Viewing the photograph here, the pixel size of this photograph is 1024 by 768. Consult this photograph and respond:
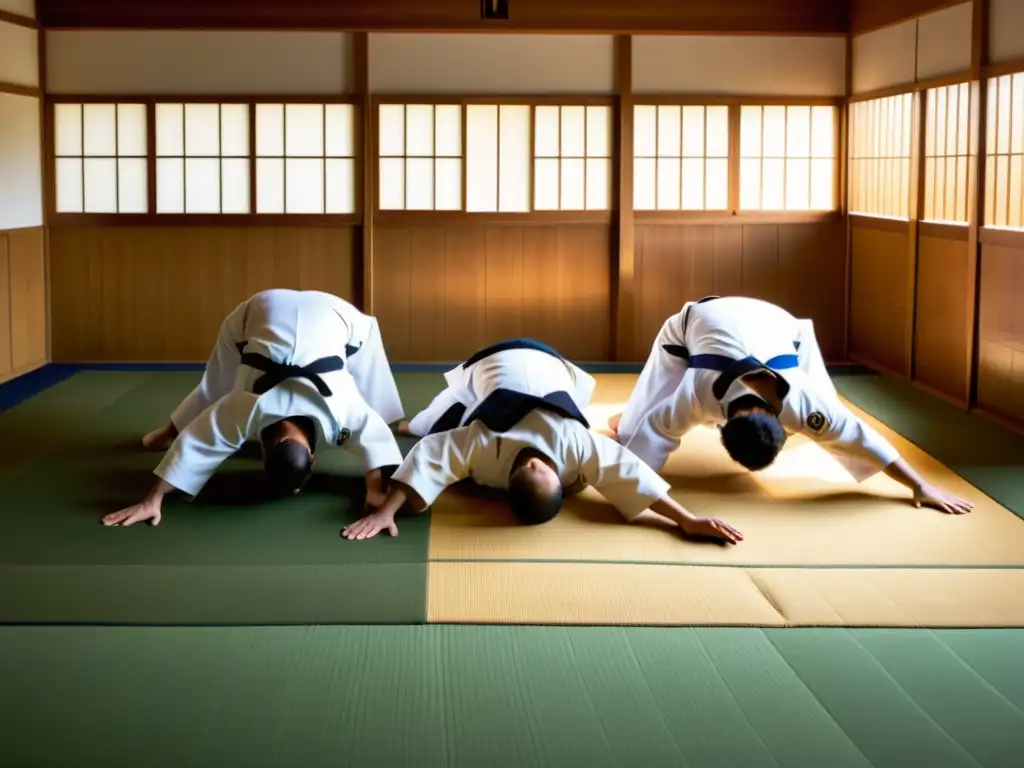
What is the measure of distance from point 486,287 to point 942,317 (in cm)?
293

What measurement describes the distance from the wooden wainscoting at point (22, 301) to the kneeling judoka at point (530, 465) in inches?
160

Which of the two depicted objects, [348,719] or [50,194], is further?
[50,194]

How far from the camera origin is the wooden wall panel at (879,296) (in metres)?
7.85

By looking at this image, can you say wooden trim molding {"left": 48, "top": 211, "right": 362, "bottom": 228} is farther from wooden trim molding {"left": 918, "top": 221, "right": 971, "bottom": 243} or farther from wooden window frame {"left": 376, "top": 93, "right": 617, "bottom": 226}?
wooden trim molding {"left": 918, "top": 221, "right": 971, "bottom": 243}

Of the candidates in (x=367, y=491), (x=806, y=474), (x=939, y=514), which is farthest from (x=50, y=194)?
(x=939, y=514)

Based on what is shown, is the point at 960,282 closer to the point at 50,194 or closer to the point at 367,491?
the point at 367,491

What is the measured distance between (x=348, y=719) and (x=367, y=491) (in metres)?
1.90

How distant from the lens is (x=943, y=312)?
7.24 meters

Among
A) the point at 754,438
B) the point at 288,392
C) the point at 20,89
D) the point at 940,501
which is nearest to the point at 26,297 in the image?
the point at 20,89

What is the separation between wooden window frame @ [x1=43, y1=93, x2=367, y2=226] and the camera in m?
8.45

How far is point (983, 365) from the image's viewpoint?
22.2ft

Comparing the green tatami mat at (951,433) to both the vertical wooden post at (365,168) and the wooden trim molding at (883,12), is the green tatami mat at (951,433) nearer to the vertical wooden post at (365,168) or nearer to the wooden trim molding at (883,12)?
the wooden trim molding at (883,12)

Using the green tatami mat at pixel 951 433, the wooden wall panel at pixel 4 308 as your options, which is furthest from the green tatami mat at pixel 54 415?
the green tatami mat at pixel 951 433

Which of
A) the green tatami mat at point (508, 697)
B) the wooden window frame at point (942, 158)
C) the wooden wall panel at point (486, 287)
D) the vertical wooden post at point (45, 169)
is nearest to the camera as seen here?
the green tatami mat at point (508, 697)
